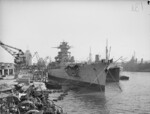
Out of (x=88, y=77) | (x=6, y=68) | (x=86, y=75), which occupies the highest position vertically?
(x=6, y=68)

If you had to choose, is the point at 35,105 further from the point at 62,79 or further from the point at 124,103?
the point at 62,79

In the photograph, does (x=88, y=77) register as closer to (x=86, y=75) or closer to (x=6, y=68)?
(x=86, y=75)

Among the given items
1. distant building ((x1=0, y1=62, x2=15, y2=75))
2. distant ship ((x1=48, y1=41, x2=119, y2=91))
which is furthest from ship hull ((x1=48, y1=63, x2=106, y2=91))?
distant building ((x1=0, y1=62, x2=15, y2=75))

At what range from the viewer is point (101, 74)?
39156 millimetres

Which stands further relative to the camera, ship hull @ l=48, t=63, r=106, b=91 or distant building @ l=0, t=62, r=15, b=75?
distant building @ l=0, t=62, r=15, b=75

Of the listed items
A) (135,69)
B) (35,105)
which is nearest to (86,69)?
(35,105)

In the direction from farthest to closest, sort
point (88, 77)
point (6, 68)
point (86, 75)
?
point (6, 68), point (86, 75), point (88, 77)

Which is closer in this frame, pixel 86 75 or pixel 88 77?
pixel 88 77

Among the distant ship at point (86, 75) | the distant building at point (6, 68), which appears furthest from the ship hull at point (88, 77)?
the distant building at point (6, 68)

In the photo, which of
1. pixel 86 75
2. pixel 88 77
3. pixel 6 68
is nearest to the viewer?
pixel 88 77

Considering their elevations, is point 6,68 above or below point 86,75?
Answer: above

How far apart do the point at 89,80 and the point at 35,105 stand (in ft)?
80.7

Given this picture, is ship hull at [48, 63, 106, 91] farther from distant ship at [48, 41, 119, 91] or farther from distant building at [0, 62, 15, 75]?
distant building at [0, 62, 15, 75]

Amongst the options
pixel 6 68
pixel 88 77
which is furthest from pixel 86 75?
pixel 6 68
